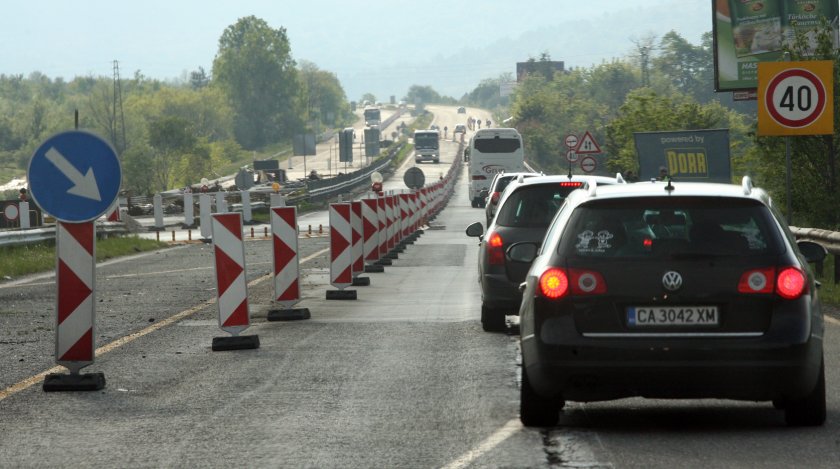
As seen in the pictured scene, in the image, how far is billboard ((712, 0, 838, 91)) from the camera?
43.6m

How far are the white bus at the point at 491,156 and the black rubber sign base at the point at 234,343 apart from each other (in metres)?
58.3

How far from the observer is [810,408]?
8.38 metres

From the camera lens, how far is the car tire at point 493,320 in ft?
46.3

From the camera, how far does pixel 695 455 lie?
25.0 feet

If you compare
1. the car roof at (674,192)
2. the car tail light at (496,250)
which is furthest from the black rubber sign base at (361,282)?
the car roof at (674,192)

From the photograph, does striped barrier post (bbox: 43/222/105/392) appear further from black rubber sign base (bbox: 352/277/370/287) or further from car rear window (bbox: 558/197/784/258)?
black rubber sign base (bbox: 352/277/370/287)

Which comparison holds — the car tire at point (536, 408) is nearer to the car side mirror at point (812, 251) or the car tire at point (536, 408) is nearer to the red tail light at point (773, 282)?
the red tail light at point (773, 282)

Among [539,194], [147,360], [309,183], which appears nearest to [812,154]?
[539,194]

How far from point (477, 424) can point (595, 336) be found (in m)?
0.92

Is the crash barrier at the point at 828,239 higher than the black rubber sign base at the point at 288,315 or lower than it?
higher

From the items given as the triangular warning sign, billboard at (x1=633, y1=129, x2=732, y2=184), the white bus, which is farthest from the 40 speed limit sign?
the white bus

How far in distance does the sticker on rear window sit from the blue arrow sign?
3905 mm

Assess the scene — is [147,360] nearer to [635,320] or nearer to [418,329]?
[418,329]

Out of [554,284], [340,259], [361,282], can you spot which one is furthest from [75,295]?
[361,282]
